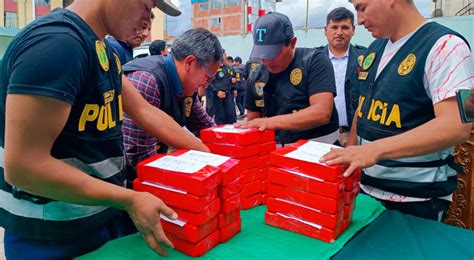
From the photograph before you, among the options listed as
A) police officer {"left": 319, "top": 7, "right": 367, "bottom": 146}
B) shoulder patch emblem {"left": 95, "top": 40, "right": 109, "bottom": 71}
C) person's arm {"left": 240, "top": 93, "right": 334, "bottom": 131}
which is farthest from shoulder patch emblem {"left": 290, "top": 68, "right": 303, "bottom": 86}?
police officer {"left": 319, "top": 7, "right": 367, "bottom": 146}

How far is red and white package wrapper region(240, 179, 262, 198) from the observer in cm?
149

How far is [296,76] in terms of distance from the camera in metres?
2.08

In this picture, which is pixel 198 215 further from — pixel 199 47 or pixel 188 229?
pixel 199 47

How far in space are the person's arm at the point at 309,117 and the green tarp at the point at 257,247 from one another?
633 mm

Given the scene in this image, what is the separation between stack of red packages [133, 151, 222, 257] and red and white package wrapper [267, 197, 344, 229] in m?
0.25

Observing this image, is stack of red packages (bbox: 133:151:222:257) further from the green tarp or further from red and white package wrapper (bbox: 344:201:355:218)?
red and white package wrapper (bbox: 344:201:355:218)

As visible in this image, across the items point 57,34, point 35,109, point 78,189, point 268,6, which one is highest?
point 268,6

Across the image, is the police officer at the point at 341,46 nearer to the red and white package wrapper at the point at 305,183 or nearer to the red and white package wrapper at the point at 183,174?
the red and white package wrapper at the point at 305,183

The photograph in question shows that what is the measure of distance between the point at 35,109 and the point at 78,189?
0.22 metres

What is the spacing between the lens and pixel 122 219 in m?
1.52

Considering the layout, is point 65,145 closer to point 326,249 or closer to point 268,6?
point 326,249

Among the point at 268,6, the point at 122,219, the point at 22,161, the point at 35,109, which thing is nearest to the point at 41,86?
the point at 35,109

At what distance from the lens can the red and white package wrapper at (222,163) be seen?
3.75 feet

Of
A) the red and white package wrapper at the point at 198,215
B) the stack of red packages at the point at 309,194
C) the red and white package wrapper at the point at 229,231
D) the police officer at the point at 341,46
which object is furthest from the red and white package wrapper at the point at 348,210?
the police officer at the point at 341,46
